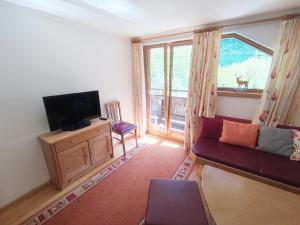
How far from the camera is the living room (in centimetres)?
148

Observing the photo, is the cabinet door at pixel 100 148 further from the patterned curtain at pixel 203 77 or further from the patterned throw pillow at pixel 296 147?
A: the patterned throw pillow at pixel 296 147

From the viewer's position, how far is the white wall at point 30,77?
1617 mm

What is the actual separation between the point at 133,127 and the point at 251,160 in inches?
76.3

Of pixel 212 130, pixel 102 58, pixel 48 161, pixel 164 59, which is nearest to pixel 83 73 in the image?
pixel 102 58

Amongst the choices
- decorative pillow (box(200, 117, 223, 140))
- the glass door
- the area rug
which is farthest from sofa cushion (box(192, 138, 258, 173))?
the glass door

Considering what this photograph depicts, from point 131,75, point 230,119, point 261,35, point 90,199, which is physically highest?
point 261,35

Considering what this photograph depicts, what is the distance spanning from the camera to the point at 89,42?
2359 millimetres

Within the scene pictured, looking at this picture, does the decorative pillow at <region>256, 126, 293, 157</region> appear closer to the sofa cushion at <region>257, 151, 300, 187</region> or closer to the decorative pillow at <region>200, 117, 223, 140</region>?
the sofa cushion at <region>257, 151, 300, 187</region>

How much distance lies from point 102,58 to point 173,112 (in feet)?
6.11

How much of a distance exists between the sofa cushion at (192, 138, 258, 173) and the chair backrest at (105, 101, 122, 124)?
5.43 ft

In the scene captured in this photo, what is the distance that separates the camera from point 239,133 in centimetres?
211

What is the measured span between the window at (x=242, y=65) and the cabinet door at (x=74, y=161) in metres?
2.47

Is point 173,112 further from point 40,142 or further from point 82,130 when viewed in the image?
point 40,142

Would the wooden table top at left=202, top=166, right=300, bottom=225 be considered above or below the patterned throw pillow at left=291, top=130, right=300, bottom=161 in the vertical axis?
below
